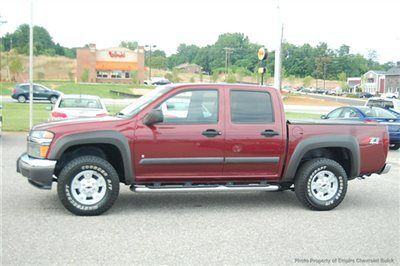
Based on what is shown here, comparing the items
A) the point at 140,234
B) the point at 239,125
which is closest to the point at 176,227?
the point at 140,234

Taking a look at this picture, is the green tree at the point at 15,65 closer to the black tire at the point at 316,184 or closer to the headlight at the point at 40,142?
the headlight at the point at 40,142

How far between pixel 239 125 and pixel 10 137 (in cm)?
1116

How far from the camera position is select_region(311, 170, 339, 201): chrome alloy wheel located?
7387 mm

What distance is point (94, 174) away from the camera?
6.72 metres

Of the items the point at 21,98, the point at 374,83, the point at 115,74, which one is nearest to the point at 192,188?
the point at 21,98

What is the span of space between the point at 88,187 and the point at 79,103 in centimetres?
863

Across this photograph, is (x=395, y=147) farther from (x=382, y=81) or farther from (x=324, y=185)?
(x=382, y=81)

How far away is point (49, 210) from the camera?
22.7 feet

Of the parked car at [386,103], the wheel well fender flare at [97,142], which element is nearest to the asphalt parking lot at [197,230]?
the wheel well fender flare at [97,142]

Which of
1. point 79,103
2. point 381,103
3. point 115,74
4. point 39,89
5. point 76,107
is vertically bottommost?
point 76,107

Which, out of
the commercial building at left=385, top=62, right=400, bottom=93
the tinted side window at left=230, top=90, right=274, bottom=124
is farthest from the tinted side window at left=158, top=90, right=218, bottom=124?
the commercial building at left=385, top=62, right=400, bottom=93

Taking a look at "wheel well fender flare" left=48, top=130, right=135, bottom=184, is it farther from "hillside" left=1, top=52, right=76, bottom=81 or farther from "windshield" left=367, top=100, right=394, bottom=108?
"hillside" left=1, top=52, right=76, bottom=81

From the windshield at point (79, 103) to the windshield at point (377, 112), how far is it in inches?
331

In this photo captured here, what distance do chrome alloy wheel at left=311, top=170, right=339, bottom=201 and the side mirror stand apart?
2407 mm
